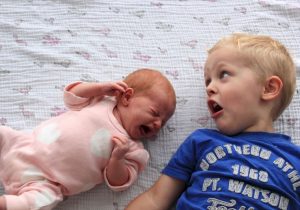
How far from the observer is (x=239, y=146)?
3.93ft

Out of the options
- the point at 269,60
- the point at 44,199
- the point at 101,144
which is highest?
the point at 269,60

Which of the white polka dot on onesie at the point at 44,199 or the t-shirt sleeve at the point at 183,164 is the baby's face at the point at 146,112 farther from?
the white polka dot on onesie at the point at 44,199

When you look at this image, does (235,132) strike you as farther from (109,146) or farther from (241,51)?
(109,146)

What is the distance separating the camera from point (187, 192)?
119 centimetres

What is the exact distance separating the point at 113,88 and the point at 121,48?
255 mm

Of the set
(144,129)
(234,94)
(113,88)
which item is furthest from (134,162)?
(234,94)

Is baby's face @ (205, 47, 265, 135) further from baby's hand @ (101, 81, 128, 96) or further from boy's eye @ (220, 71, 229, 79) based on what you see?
baby's hand @ (101, 81, 128, 96)

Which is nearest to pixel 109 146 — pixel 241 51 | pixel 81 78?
pixel 81 78

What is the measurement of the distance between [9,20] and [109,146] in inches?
22.1

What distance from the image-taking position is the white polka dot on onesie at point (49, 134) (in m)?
1.20

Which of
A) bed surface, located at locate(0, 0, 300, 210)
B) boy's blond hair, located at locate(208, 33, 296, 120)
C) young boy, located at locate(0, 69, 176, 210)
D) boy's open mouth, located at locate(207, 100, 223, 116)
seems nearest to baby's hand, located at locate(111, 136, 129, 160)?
young boy, located at locate(0, 69, 176, 210)

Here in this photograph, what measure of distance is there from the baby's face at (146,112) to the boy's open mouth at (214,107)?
0.32ft

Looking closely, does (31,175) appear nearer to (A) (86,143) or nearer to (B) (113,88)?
(A) (86,143)

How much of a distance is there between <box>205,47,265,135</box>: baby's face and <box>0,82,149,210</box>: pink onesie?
0.73 feet
